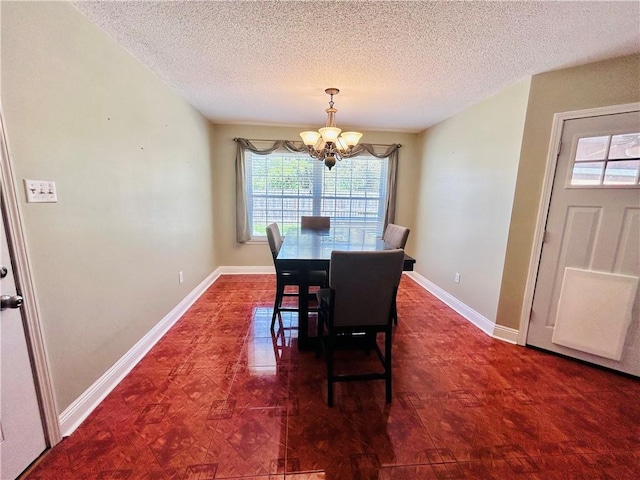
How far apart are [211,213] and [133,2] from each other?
2.76 meters

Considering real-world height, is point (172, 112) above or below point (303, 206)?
above

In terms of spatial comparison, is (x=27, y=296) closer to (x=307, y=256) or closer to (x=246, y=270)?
(x=307, y=256)

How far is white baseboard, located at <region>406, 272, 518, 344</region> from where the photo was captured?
96.7 inches

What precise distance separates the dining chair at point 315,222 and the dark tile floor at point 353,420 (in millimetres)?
1725

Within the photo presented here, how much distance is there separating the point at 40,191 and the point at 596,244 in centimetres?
358

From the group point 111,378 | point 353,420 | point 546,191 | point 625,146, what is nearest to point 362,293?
point 353,420

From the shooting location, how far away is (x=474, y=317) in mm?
2803

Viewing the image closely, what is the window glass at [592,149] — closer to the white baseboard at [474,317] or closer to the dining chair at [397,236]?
the dining chair at [397,236]

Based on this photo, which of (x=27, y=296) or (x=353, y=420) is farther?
(x=353, y=420)

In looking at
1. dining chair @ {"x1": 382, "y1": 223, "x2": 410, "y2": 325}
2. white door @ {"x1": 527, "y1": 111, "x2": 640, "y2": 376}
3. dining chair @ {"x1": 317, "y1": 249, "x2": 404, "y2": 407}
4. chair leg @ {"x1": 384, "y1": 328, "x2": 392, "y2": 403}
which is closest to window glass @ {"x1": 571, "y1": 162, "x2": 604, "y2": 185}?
white door @ {"x1": 527, "y1": 111, "x2": 640, "y2": 376}

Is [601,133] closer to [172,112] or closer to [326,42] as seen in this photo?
[326,42]

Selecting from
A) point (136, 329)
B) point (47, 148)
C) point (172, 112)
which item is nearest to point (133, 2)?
point (47, 148)

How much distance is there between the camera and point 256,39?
1.74 metres

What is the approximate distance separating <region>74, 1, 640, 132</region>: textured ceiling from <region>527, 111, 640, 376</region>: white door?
570 mm
